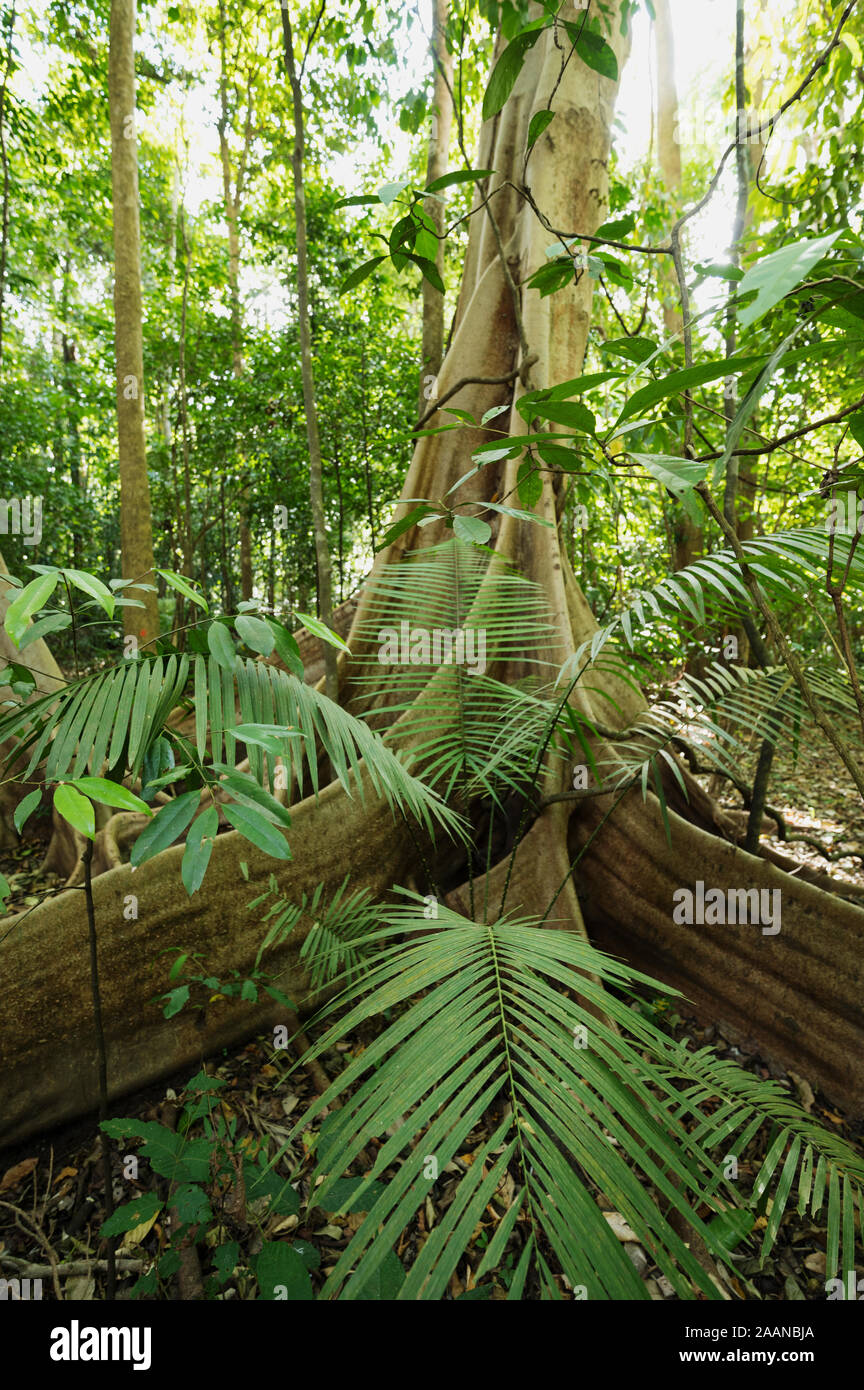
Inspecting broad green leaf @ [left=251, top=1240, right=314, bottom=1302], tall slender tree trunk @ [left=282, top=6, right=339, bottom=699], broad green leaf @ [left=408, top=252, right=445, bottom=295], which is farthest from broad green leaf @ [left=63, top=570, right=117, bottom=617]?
tall slender tree trunk @ [left=282, top=6, right=339, bottom=699]

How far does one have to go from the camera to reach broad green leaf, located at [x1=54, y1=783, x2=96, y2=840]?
21.6 inches

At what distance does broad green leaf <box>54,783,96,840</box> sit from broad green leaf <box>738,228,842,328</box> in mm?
571

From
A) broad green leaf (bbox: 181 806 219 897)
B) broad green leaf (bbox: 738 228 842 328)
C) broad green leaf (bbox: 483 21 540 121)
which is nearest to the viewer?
broad green leaf (bbox: 738 228 842 328)

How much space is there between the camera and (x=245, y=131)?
19.5ft

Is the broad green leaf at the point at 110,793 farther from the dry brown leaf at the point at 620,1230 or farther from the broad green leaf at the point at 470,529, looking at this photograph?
the dry brown leaf at the point at 620,1230

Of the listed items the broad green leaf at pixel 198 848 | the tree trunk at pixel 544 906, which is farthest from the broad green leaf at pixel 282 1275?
the broad green leaf at pixel 198 848

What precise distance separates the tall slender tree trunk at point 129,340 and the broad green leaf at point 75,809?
9.00ft

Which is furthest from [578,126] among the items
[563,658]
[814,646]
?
[814,646]

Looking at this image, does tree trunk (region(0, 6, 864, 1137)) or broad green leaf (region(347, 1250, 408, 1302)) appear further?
tree trunk (region(0, 6, 864, 1137))

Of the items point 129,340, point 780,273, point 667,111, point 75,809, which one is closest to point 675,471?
point 780,273

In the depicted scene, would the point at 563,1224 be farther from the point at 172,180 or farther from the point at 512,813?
the point at 172,180

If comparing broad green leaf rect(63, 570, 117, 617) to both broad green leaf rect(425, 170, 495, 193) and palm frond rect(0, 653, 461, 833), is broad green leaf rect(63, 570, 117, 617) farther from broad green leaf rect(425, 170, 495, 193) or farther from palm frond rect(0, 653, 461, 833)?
broad green leaf rect(425, 170, 495, 193)

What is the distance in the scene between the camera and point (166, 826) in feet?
2.08
